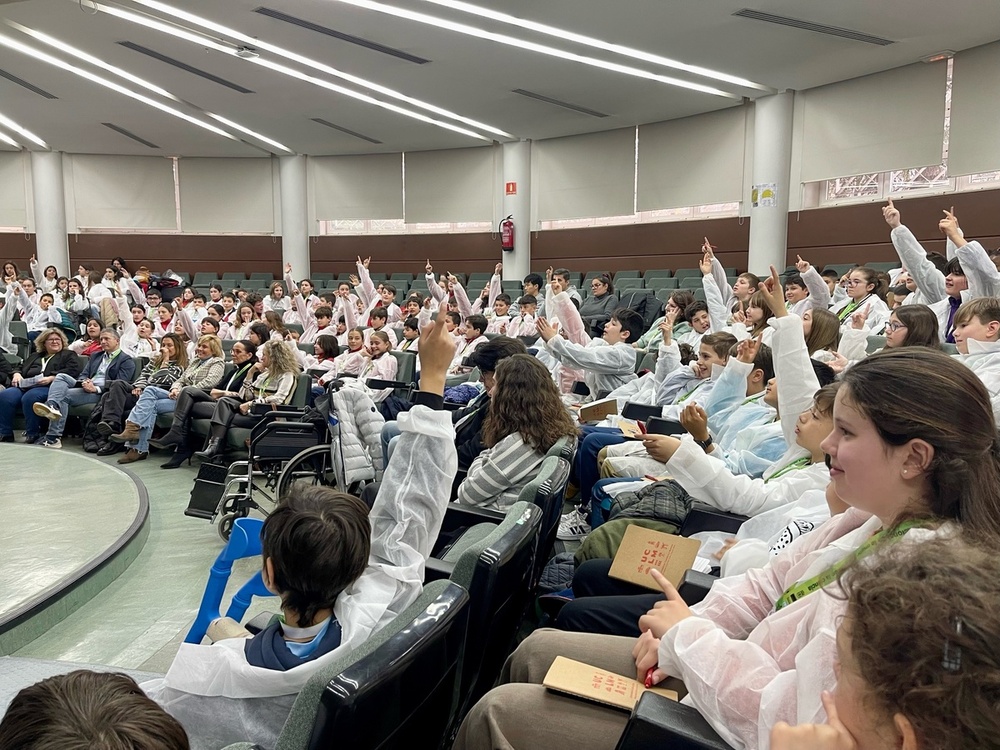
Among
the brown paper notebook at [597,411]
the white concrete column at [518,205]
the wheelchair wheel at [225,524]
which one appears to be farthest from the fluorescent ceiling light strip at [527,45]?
the wheelchair wheel at [225,524]

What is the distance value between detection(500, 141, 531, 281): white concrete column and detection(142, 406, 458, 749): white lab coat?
11.2 meters

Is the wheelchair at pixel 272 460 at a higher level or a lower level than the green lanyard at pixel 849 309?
lower

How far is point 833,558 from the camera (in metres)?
1.27

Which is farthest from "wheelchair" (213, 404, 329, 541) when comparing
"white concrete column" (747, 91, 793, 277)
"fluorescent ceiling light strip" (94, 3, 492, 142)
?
"white concrete column" (747, 91, 793, 277)

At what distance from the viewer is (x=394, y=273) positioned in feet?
45.7

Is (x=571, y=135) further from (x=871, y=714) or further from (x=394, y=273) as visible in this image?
(x=871, y=714)

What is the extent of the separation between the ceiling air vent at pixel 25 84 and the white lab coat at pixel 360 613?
11.4m

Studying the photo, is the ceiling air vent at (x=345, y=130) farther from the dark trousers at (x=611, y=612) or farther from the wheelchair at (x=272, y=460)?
the dark trousers at (x=611, y=612)

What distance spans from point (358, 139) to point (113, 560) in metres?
11.0

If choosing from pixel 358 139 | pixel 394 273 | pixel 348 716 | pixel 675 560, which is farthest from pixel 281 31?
pixel 348 716

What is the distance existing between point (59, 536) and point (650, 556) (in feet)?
9.21

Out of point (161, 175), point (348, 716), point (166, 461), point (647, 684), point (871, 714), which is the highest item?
point (161, 175)

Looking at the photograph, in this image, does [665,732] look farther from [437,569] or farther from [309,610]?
[437,569]

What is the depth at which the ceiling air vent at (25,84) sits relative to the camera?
9766 millimetres
